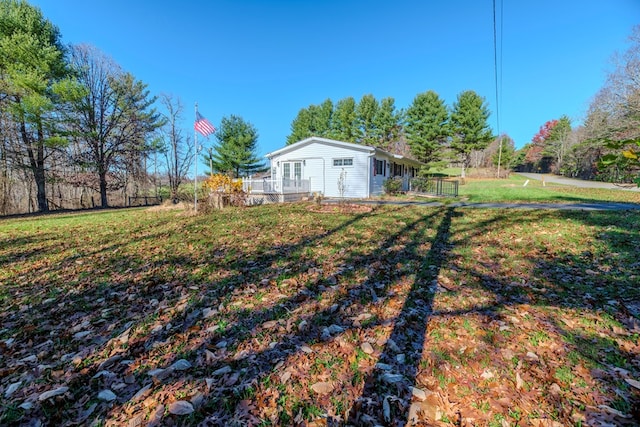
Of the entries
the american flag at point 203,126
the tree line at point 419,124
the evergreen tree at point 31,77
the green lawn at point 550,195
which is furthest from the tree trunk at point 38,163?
the tree line at point 419,124

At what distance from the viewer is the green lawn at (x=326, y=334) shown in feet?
6.19

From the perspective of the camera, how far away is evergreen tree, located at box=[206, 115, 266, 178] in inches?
1299

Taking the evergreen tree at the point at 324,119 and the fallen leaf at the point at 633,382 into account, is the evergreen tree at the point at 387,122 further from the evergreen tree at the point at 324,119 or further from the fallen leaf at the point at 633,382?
the fallen leaf at the point at 633,382

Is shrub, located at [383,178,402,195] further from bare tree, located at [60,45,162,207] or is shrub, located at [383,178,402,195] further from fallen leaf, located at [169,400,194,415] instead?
bare tree, located at [60,45,162,207]

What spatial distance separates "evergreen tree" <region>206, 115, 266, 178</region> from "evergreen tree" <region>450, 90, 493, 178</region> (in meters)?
25.3

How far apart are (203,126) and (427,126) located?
102 ft

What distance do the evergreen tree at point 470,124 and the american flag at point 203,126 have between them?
3284 cm

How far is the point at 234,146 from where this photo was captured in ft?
108

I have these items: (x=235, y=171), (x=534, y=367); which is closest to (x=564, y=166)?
(x=235, y=171)

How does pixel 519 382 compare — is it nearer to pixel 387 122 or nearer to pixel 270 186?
pixel 270 186

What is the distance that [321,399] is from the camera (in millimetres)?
1948

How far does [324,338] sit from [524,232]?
5.94 meters

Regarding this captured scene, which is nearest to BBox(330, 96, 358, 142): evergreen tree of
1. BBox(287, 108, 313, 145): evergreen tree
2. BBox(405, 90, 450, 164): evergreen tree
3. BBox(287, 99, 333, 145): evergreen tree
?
BBox(287, 99, 333, 145): evergreen tree

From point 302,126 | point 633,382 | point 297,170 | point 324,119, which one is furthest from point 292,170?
point 302,126
